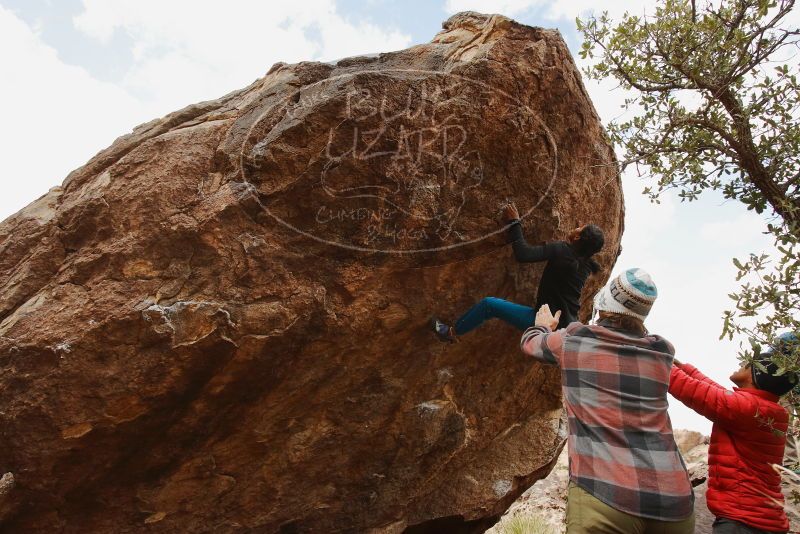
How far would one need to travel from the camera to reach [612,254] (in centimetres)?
720

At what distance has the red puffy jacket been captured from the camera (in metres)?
4.17

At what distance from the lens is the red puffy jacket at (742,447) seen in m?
4.17

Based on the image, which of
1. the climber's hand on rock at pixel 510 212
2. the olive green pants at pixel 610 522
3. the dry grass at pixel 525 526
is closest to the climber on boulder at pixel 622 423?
the olive green pants at pixel 610 522

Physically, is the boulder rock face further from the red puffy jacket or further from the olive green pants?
the olive green pants

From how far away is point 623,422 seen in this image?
3518 mm

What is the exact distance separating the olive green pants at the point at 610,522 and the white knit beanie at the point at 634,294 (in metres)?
1.17

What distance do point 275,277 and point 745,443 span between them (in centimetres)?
401

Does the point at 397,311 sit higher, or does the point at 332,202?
the point at 332,202

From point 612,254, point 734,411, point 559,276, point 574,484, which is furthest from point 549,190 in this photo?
point 574,484

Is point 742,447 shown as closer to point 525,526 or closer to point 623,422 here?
point 623,422

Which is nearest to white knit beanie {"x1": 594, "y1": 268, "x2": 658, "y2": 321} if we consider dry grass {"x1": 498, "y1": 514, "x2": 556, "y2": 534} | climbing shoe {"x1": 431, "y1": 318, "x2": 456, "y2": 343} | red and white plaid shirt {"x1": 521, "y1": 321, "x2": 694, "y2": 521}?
red and white plaid shirt {"x1": 521, "y1": 321, "x2": 694, "y2": 521}

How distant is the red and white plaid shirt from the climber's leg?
1.85 m

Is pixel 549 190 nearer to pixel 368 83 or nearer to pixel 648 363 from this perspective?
pixel 368 83

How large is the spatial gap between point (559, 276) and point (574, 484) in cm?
254
